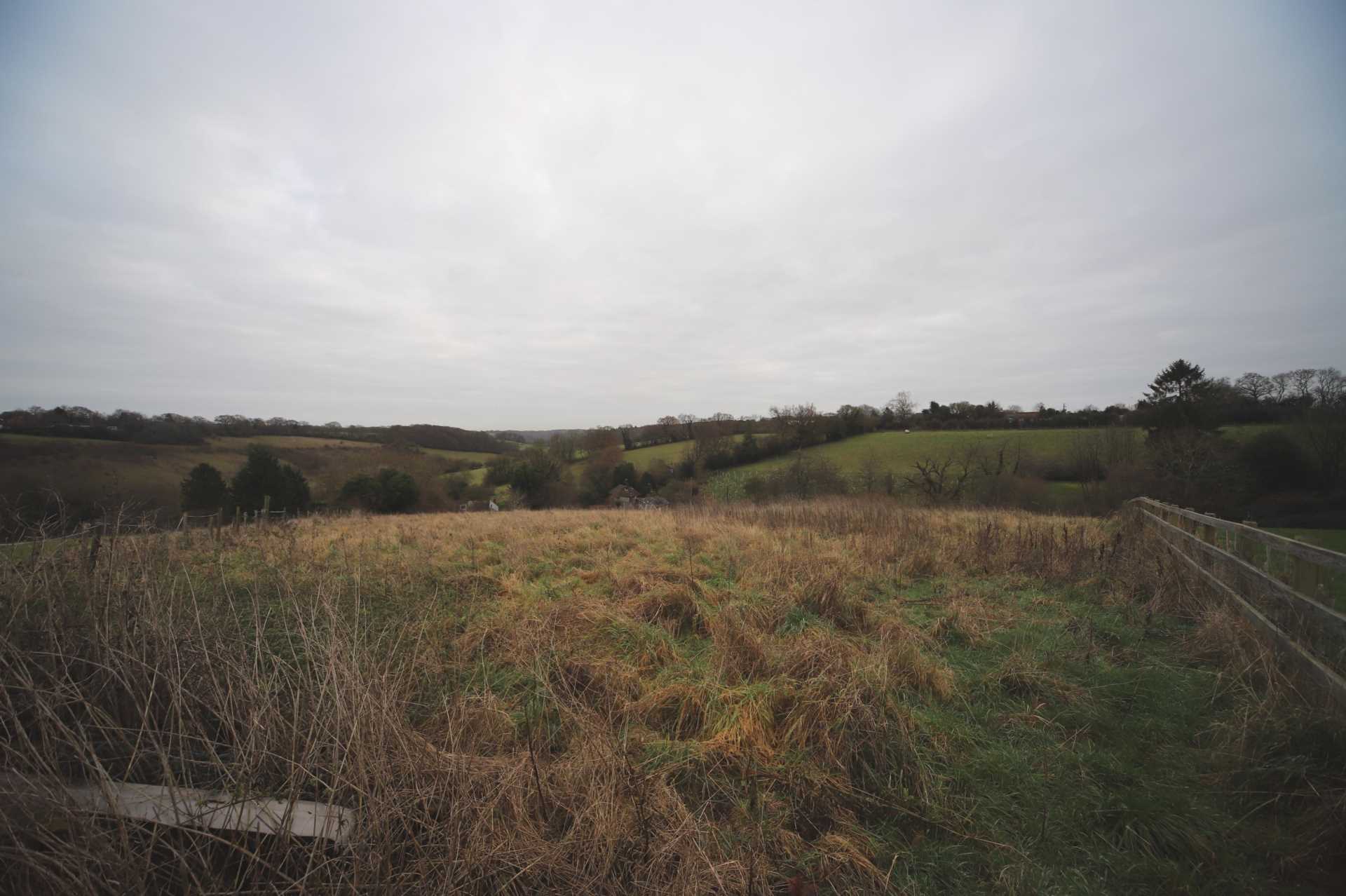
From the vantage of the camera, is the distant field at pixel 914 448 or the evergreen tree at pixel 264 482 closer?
the evergreen tree at pixel 264 482

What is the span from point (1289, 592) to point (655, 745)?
5388 mm

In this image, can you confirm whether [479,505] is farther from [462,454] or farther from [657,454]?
[462,454]

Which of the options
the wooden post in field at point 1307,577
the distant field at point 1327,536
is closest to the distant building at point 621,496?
the distant field at point 1327,536

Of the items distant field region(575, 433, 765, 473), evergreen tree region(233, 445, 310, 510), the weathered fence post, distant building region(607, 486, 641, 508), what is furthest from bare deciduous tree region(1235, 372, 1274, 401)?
evergreen tree region(233, 445, 310, 510)

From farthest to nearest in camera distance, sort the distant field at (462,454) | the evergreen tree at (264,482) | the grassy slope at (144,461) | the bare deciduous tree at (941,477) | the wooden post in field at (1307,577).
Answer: the distant field at (462,454)
the bare deciduous tree at (941,477)
the evergreen tree at (264,482)
the grassy slope at (144,461)
the wooden post in field at (1307,577)

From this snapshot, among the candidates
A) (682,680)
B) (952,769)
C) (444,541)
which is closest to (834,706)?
(952,769)

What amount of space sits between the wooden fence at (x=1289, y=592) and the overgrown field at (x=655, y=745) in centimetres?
25

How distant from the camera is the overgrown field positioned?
6.95 feet

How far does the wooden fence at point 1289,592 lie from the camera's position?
3268mm

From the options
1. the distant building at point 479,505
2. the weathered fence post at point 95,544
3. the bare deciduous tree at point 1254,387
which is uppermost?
the bare deciduous tree at point 1254,387

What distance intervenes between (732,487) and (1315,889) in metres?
34.8

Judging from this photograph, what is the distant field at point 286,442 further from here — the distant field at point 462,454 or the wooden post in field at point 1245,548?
the wooden post in field at point 1245,548

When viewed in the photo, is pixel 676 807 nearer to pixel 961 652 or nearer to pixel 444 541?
pixel 961 652

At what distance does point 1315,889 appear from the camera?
218 cm
